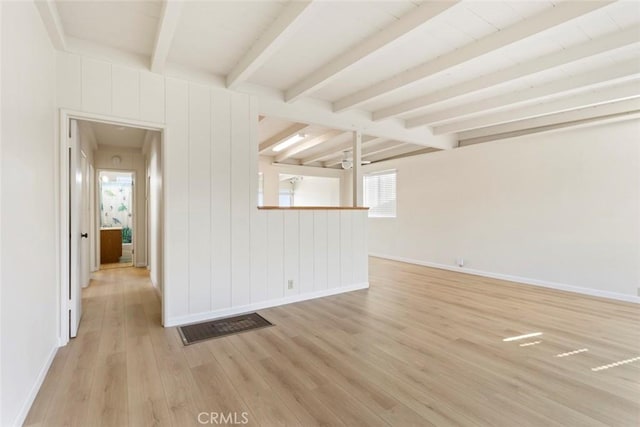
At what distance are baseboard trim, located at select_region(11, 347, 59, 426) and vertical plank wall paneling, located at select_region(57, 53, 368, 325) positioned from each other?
37.3 inches

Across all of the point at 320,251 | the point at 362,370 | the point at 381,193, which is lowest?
the point at 362,370

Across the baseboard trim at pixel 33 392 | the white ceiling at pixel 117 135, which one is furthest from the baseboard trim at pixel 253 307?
the white ceiling at pixel 117 135

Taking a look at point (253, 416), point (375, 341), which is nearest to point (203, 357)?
point (253, 416)

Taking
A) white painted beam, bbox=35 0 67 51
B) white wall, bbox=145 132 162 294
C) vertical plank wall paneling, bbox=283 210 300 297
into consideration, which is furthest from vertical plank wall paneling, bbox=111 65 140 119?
vertical plank wall paneling, bbox=283 210 300 297

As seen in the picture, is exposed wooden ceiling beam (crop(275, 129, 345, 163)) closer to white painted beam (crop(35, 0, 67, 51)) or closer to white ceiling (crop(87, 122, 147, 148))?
white ceiling (crop(87, 122, 147, 148))

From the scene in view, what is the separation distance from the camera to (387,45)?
2547 mm

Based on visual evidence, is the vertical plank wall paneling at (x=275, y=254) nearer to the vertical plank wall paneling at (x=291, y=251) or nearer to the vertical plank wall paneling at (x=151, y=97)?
the vertical plank wall paneling at (x=291, y=251)

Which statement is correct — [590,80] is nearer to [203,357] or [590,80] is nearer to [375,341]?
[375,341]

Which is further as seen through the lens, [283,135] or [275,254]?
[283,135]

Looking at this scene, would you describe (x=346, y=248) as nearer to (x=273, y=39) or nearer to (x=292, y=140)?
(x=292, y=140)

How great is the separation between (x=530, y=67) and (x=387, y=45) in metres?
1.61

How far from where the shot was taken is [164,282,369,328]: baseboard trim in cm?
313

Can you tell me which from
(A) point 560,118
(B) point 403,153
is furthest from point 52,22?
(B) point 403,153

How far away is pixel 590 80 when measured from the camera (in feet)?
10.6
